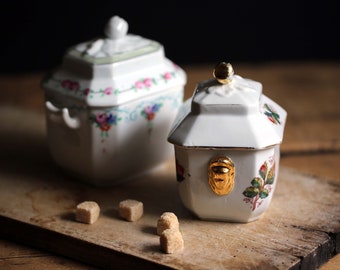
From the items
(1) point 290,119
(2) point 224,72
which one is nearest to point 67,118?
(2) point 224,72

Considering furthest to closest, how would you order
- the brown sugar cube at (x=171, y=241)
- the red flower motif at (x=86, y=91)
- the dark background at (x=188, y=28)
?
the dark background at (x=188, y=28) < the red flower motif at (x=86, y=91) < the brown sugar cube at (x=171, y=241)

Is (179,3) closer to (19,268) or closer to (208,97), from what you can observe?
(208,97)

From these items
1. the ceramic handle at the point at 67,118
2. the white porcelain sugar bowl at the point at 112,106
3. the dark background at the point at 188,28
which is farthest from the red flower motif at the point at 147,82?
the dark background at the point at 188,28

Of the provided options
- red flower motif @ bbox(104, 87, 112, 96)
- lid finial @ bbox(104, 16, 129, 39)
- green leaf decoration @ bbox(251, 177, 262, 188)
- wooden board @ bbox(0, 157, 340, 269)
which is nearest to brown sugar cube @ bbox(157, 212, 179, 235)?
wooden board @ bbox(0, 157, 340, 269)

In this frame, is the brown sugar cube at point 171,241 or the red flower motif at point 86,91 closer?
the brown sugar cube at point 171,241

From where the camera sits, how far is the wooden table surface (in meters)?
1.07

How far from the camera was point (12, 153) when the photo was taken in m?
1.38

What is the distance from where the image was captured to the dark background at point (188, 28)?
2053 millimetres

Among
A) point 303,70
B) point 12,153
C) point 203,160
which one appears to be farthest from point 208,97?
point 303,70

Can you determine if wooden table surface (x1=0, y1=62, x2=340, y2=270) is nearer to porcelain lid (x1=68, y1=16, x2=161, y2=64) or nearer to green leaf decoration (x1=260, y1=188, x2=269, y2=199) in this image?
green leaf decoration (x1=260, y1=188, x2=269, y2=199)

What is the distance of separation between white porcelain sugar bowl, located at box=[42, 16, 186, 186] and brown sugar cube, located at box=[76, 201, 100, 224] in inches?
4.3

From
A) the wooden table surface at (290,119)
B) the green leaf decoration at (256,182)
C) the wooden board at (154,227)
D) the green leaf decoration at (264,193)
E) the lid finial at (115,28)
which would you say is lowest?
the wooden table surface at (290,119)

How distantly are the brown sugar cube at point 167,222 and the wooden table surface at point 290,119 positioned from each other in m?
0.11

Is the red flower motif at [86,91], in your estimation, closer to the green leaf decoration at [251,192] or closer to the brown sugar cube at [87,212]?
the brown sugar cube at [87,212]
